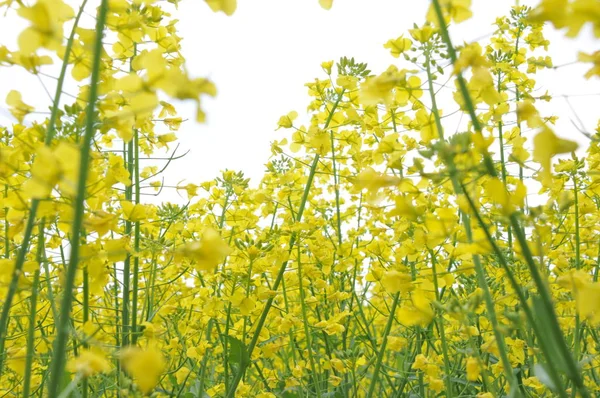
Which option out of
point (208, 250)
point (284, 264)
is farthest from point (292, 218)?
point (208, 250)

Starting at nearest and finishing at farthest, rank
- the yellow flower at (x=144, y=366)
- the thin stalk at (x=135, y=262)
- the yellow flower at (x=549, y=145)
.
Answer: the yellow flower at (x=144, y=366) < the yellow flower at (x=549, y=145) < the thin stalk at (x=135, y=262)

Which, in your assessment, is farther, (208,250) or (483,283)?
(483,283)

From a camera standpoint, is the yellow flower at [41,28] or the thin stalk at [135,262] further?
the thin stalk at [135,262]

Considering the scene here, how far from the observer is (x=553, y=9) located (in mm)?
996

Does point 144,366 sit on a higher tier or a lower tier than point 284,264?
lower

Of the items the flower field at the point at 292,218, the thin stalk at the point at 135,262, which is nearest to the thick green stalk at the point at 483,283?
the flower field at the point at 292,218

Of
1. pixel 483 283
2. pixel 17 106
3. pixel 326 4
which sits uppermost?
pixel 326 4

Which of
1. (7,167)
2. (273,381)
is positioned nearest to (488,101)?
(7,167)

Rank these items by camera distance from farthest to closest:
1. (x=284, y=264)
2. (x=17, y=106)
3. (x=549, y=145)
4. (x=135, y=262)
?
(x=284, y=264)
(x=135, y=262)
(x=17, y=106)
(x=549, y=145)

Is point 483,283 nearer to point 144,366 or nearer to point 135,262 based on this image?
point 144,366

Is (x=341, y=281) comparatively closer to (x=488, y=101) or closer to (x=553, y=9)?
(x=488, y=101)

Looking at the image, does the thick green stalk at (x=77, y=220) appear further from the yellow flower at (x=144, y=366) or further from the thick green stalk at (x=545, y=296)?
the thick green stalk at (x=545, y=296)

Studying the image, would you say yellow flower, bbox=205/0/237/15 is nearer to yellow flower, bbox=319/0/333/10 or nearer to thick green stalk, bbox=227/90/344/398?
yellow flower, bbox=319/0/333/10

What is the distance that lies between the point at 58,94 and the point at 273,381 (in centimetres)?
191
